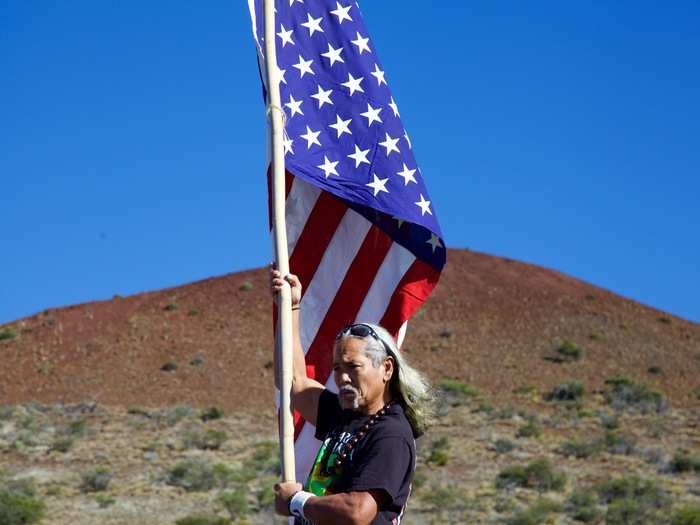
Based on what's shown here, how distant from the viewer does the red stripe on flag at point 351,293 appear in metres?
6.27

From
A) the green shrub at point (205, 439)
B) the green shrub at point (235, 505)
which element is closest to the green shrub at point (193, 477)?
the green shrub at point (235, 505)

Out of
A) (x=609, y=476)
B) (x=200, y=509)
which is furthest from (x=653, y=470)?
(x=200, y=509)

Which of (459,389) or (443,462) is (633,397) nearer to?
(459,389)

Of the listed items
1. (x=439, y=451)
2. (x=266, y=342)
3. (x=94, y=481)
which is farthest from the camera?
(x=266, y=342)

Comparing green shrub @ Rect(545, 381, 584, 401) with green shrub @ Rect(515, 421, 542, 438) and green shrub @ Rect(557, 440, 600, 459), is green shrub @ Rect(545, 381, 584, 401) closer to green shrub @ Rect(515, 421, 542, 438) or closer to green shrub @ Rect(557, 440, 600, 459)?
green shrub @ Rect(515, 421, 542, 438)

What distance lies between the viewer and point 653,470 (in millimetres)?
33688

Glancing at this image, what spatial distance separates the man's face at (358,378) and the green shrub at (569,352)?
50062 millimetres

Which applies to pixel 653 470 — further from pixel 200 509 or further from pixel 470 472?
pixel 200 509

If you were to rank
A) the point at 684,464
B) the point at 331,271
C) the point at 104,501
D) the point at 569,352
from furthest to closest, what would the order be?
the point at 569,352 → the point at 684,464 → the point at 104,501 → the point at 331,271

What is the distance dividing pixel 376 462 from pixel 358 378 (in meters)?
0.39

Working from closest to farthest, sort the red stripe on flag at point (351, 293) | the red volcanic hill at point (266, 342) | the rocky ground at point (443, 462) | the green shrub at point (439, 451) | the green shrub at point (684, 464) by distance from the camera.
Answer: the red stripe on flag at point (351, 293) → the rocky ground at point (443, 462) → the green shrub at point (439, 451) → the green shrub at point (684, 464) → the red volcanic hill at point (266, 342)

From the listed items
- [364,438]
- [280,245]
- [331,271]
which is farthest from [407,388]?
[331,271]

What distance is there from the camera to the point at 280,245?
535cm

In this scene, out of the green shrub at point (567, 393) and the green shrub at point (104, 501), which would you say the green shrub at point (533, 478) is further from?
the green shrub at point (567, 393)
